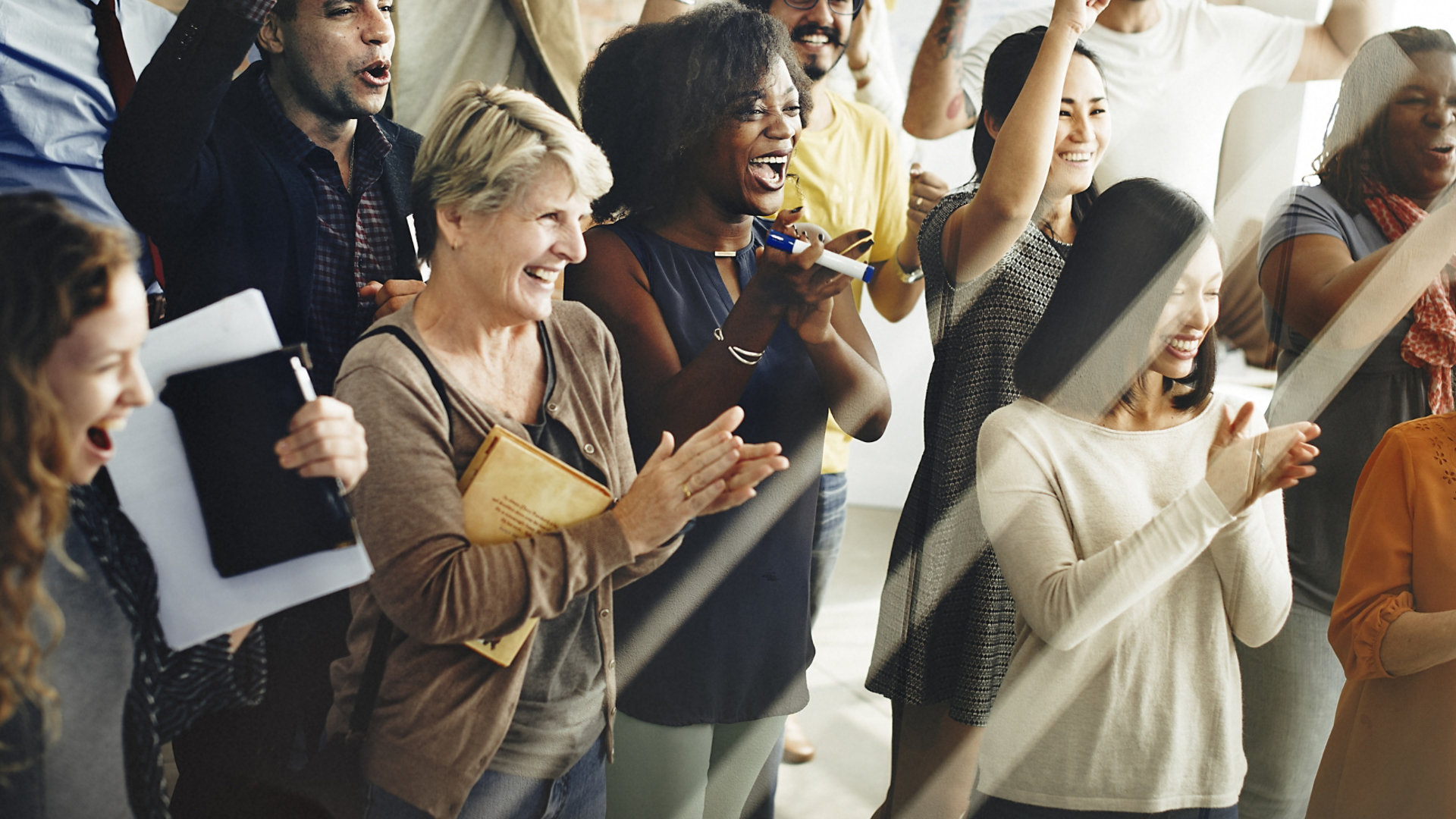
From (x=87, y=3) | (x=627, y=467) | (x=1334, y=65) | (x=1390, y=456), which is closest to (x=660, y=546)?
(x=627, y=467)

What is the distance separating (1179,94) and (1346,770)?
124cm

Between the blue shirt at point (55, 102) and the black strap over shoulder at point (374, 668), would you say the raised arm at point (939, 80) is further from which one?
the blue shirt at point (55, 102)

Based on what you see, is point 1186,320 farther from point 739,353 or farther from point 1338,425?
point 739,353

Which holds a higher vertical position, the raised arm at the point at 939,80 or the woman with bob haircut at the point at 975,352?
the raised arm at the point at 939,80

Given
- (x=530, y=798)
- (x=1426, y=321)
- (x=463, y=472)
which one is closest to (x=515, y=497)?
(x=463, y=472)

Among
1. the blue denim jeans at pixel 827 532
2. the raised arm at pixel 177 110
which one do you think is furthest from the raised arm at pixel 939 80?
the raised arm at pixel 177 110

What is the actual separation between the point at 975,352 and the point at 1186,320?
1.17 ft

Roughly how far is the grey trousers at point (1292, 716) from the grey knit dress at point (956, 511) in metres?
0.56

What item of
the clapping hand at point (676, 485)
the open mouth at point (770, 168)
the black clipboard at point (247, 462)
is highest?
the open mouth at point (770, 168)

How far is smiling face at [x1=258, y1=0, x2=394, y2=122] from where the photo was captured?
1.24m

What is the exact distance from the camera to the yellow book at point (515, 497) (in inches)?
48.5

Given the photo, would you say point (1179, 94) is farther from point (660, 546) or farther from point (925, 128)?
point (660, 546)

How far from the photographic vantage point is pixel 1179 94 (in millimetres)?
1840

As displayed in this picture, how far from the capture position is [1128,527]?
5.19 feet
